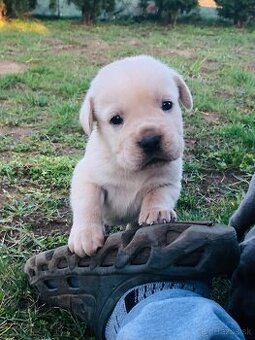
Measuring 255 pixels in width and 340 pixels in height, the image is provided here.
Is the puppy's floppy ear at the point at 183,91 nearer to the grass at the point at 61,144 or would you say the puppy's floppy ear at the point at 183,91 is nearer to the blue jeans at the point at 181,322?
the grass at the point at 61,144

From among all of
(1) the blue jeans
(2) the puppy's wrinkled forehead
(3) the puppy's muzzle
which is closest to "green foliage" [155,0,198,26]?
(2) the puppy's wrinkled forehead

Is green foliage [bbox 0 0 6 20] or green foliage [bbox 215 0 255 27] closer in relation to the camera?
green foliage [bbox 0 0 6 20]

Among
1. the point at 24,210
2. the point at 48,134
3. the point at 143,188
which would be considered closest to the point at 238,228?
the point at 143,188

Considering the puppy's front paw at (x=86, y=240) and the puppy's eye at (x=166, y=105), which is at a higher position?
the puppy's eye at (x=166, y=105)

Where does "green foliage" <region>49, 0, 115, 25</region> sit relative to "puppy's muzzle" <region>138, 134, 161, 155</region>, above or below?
below

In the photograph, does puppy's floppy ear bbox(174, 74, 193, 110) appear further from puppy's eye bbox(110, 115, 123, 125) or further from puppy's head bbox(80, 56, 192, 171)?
puppy's eye bbox(110, 115, 123, 125)

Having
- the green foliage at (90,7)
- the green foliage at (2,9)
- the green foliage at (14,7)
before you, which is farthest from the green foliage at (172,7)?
the green foliage at (2,9)

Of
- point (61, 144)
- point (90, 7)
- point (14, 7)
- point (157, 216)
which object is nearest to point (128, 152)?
point (157, 216)
